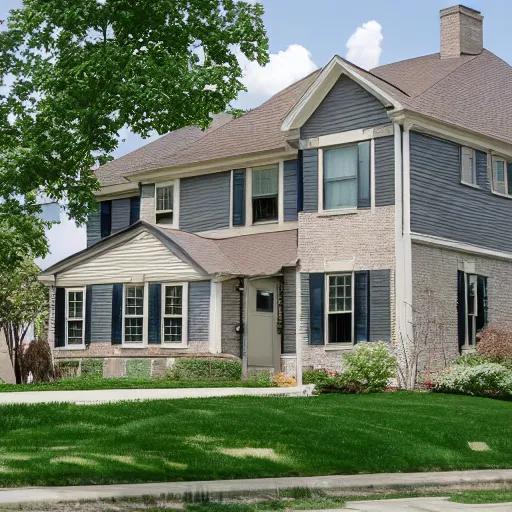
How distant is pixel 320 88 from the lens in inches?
1088

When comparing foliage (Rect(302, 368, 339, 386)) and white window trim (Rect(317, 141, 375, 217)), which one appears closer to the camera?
foliage (Rect(302, 368, 339, 386))

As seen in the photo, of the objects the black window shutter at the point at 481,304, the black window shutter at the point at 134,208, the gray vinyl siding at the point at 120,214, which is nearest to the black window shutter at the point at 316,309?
the black window shutter at the point at 481,304

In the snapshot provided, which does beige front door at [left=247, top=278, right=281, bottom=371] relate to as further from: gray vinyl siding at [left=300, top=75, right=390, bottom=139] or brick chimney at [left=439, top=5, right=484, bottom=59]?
brick chimney at [left=439, top=5, right=484, bottom=59]

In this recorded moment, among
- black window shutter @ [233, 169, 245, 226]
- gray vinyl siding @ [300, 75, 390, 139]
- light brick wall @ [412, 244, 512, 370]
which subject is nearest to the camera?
light brick wall @ [412, 244, 512, 370]

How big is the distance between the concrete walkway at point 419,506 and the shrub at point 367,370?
12272mm

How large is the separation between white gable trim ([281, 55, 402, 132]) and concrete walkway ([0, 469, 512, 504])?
1518 centimetres

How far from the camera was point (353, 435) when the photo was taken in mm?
15094

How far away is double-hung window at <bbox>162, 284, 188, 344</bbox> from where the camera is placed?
2953 centimetres

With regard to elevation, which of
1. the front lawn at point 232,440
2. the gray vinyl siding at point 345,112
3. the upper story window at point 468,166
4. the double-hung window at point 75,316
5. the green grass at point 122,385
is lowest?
the front lawn at point 232,440

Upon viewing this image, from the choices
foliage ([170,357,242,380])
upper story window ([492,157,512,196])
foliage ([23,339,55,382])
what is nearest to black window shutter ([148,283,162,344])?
foliage ([170,357,242,380])

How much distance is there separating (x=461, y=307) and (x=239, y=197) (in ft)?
24.2

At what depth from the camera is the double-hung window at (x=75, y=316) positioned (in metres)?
32.1

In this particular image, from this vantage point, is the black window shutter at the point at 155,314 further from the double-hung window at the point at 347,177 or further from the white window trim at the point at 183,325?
the double-hung window at the point at 347,177

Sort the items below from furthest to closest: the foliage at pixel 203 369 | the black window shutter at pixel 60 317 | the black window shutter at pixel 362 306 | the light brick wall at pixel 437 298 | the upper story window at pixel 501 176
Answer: the black window shutter at pixel 60 317 → the upper story window at pixel 501 176 → the foliage at pixel 203 369 → the black window shutter at pixel 362 306 → the light brick wall at pixel 437 298
